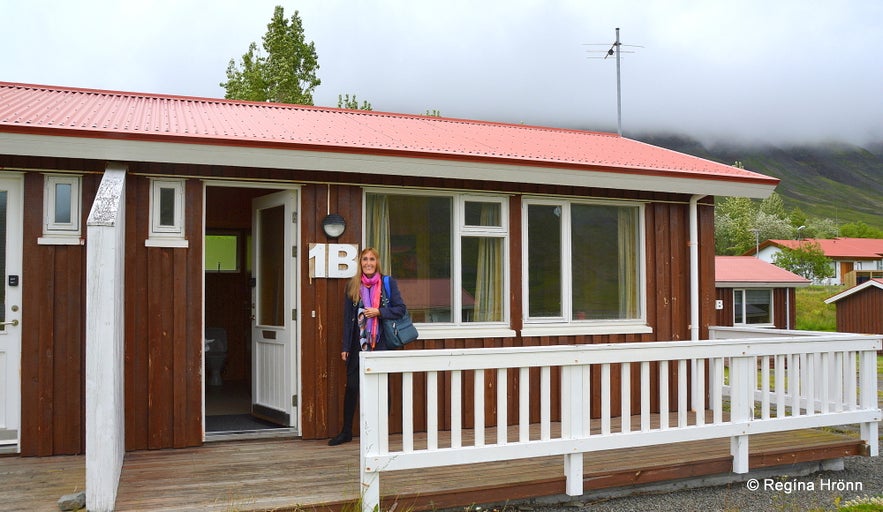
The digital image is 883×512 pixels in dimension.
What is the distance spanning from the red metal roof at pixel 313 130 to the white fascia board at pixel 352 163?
0.20ft

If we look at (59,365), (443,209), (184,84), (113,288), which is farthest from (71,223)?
(184,84)

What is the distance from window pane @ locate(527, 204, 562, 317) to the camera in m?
7.46

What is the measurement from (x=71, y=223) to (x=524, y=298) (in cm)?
384

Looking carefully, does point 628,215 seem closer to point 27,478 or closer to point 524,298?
point 524,298

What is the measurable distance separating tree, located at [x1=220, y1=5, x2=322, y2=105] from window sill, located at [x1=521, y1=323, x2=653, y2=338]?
23.6 m

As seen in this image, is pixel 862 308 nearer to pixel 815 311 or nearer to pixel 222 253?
pixel 815 311

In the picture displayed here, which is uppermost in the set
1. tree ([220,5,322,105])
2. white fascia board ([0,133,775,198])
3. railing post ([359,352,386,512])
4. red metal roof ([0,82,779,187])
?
tree ([220,5,322,105])

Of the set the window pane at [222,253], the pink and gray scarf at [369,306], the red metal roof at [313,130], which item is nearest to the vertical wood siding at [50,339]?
the red metal roof at [313,130]

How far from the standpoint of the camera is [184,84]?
67625mm

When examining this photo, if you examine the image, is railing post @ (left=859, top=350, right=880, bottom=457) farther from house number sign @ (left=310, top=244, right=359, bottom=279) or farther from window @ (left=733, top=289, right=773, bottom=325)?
window @ (left=733, top=289, right=773, bottom=325)

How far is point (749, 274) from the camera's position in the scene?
2341cm

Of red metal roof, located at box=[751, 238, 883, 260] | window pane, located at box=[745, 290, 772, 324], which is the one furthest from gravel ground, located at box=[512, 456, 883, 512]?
red metal roof, located at box=[751, 238, 883, 260]

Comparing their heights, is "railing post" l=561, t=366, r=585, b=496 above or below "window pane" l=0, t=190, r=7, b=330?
below

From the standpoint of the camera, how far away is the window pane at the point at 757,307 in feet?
75.9
